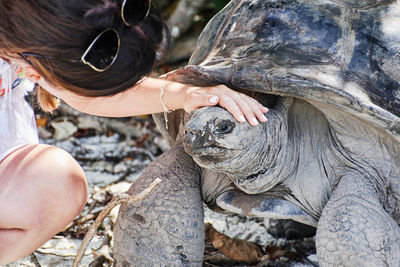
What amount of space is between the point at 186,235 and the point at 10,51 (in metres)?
0.84

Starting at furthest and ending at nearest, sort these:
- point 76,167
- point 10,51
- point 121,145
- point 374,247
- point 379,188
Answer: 1. point 121,145
2. point 76,167
3. point 379,188
4. point 374,247
5. point 10,51

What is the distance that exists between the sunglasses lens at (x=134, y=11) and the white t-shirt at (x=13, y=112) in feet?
2.01

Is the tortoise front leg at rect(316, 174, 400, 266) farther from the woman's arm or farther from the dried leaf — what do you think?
the dried leaf

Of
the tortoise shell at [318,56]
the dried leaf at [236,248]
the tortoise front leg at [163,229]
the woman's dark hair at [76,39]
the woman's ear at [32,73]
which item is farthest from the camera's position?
the dried leaf at [236,248]

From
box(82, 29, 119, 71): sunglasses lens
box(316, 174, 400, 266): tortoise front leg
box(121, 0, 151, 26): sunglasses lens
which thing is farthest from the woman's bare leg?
box(316, 174, 400, 266): tortoise front leg

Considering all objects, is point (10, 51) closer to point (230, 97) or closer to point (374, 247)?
point (230, 97)

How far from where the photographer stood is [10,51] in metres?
1.58

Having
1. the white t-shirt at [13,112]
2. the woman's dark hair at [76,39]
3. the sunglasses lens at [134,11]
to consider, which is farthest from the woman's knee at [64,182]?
the sunglasses lens at [134,11]

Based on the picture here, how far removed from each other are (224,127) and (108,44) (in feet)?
1.45

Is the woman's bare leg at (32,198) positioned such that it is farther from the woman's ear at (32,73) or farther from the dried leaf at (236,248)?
the dried leaf at (236,248)

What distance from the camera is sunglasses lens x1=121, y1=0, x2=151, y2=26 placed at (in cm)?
153

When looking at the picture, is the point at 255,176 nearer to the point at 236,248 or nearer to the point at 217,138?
the point at 217,138

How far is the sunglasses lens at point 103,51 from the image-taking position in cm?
152

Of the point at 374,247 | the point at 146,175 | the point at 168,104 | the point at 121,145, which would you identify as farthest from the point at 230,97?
the point at 121,145
